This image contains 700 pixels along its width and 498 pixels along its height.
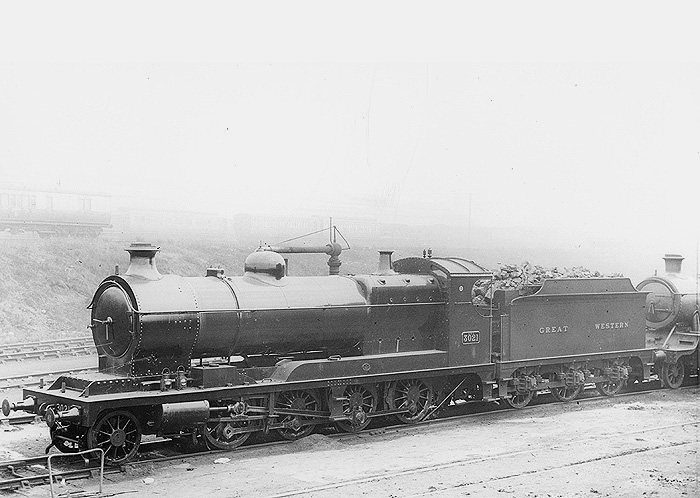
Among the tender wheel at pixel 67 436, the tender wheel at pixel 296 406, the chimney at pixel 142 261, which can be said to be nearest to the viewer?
the tender wheel at pixel 67 436

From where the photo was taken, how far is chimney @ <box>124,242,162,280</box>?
1138cm

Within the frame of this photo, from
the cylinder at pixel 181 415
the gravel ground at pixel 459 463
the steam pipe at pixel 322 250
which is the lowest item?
the gravel ground at pixel 459 463

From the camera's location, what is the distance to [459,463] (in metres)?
11.0

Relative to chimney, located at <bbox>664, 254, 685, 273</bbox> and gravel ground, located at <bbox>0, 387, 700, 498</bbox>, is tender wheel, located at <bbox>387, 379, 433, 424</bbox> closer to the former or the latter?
gravel ground, located at <bbox>0, 387, 700, 498</bbox>

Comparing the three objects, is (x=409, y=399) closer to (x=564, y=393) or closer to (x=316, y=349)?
(x=316, y=349)

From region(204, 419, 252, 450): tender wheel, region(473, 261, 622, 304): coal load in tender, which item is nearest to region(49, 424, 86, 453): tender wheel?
region(204, 419, 252, 450): tender wheel

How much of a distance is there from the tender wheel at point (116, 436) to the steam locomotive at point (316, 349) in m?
0.02

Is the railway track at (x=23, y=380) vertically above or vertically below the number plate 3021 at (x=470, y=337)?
below

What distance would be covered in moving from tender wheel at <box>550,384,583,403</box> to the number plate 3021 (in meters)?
2.78

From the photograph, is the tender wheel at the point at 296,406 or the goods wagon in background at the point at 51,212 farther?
the goods wagon in background at the point at 51,212

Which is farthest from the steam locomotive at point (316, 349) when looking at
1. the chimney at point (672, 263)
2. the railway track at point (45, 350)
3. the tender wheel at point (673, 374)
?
the railway track at point (45, 350)

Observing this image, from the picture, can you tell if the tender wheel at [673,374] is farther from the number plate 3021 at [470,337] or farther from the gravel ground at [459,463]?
the number plate 3021 at [470,337]

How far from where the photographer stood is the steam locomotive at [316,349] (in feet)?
35.8

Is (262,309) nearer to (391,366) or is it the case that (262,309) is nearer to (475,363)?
(391,366)
